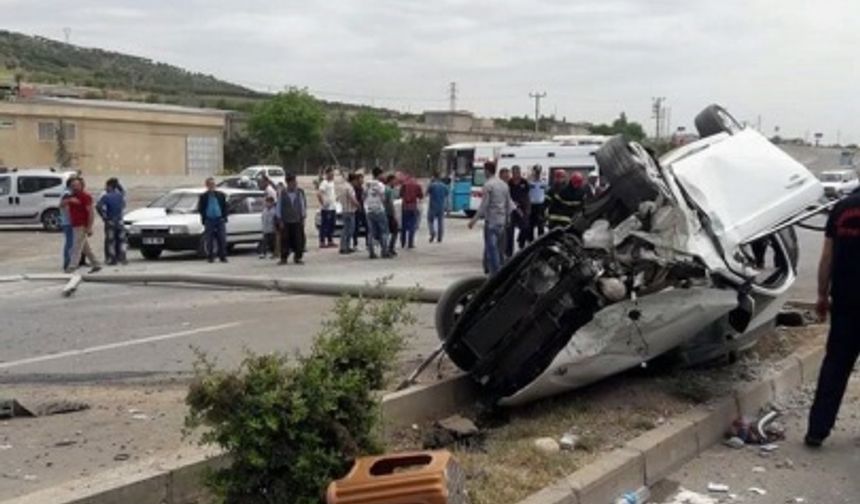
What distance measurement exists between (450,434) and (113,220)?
13.9 meters

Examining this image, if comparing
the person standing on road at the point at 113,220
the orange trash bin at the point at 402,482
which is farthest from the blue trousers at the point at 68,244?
the orange trash bin at the point at 402,482

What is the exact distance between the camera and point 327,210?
71.2ft

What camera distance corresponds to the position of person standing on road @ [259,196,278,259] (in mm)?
18719

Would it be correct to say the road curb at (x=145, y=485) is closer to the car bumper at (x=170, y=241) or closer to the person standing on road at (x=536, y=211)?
the person standing on road at (x=536, y=211)

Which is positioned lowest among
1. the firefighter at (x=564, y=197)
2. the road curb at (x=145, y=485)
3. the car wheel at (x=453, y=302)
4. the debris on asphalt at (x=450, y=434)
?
the debris on asphalt at (x=450, y=434)

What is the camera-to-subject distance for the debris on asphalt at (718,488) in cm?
537

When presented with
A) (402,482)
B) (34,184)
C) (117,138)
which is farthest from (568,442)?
(117,138)

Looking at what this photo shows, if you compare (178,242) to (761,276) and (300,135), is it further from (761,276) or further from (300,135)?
(300,135)

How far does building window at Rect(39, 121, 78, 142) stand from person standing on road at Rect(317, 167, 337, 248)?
49893 millimetres

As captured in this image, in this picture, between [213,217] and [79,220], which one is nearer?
[79,220]

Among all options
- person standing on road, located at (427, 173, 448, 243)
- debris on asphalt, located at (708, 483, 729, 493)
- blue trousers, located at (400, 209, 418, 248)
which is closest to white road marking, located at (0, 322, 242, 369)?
debris on asphalt, located at (708, 483, 729, 493)

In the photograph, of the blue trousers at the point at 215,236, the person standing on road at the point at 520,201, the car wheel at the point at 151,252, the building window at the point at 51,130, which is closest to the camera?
the person standing on road at the point at 520,201

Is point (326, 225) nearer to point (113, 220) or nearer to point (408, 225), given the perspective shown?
point (408, 225)

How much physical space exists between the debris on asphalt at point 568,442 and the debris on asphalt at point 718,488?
762 mm
